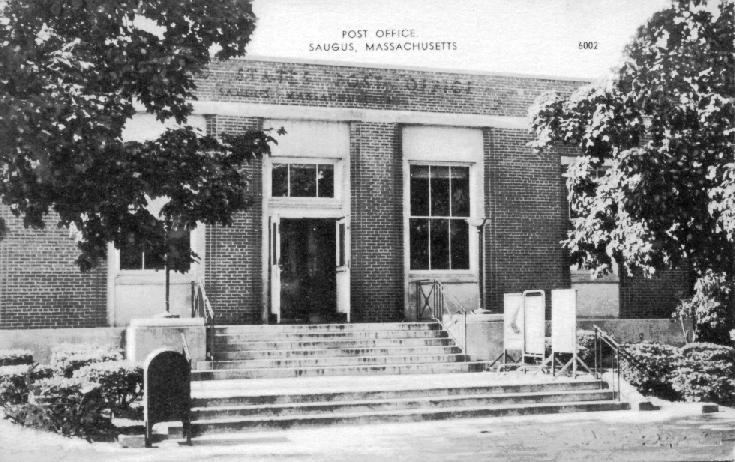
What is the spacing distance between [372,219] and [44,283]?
6.48 meters

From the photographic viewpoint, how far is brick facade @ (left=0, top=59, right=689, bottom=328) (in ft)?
50.8

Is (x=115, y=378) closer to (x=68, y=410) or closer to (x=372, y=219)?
(x=68, y=410)

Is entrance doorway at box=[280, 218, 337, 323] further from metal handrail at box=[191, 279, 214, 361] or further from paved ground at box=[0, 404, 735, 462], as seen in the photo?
paved ground at box=[0, 404, 735, 462]

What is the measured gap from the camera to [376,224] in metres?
17.1

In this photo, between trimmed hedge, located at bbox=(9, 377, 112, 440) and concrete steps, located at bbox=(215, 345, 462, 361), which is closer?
trimmed hedge, located at bbox=(9, 377, 112, 440)

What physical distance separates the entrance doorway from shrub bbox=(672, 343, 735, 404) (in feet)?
22.7

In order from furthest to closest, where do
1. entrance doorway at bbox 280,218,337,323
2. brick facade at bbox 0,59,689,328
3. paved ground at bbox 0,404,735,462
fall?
entrance doorway at bbox 280,218,337,323
brick facade at bbox 0,59,689,328
paved ground at bbox 0,404,735,462

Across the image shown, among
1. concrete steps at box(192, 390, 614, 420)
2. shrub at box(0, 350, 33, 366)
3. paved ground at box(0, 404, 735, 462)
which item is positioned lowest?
paved ground at box(0, 404, 735, 462)

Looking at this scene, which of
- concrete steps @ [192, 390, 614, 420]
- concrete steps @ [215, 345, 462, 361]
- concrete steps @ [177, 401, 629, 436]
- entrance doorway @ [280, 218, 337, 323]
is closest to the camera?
concrete steps @ [177, 401, 629, 436]

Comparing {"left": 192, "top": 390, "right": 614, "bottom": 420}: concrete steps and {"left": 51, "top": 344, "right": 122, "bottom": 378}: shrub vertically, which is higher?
{"left": 51, "top": 344, "right": 122, "bottom": 378}: shrub

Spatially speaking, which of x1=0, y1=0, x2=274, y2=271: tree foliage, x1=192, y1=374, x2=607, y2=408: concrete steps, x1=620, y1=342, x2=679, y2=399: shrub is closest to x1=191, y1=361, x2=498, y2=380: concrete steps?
x1=192, y1=374, x2=607, y2=408: concrete steps

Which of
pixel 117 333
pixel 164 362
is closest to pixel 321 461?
pixel 164 362

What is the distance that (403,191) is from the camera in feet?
57.1

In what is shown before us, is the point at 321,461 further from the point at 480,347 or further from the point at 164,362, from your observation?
the point at 480,347
